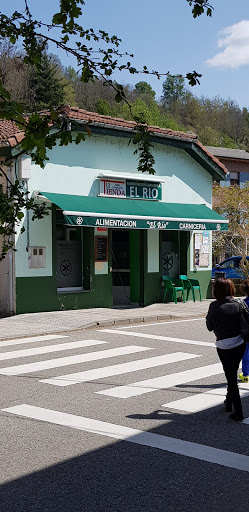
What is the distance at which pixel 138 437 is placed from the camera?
576 cm

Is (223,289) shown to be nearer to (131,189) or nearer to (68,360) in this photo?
(68,360)

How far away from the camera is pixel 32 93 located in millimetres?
55875

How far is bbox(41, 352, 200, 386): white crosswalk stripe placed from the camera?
8273 mm

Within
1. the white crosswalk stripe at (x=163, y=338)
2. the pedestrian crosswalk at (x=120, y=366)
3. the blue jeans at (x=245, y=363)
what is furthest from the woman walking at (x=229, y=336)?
the white crosswalk stripe at (x=163, y=338)

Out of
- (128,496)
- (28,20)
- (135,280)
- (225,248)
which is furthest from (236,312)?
(225,248)

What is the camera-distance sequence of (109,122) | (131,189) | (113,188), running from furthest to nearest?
1. (131,189)
2. (109,122)
3. (113,188)

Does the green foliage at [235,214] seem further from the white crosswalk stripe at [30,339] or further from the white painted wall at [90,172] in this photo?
the white crosswalk stripe at [30,339]

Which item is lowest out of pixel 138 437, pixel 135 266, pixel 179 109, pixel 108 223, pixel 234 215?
pixel 138 437

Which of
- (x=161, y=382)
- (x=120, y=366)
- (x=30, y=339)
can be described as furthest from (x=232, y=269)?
(x=161, y=382)

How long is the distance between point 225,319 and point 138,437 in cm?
157

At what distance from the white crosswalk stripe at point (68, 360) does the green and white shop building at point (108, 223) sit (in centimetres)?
503

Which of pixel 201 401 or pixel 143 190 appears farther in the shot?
pixel 143 190

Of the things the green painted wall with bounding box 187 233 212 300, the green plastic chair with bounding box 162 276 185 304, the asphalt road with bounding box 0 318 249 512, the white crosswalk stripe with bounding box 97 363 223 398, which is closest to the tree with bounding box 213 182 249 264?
the green painted wall with bounding box 187 233 212 300

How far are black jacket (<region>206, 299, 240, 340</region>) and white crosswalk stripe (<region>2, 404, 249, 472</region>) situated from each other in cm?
131
